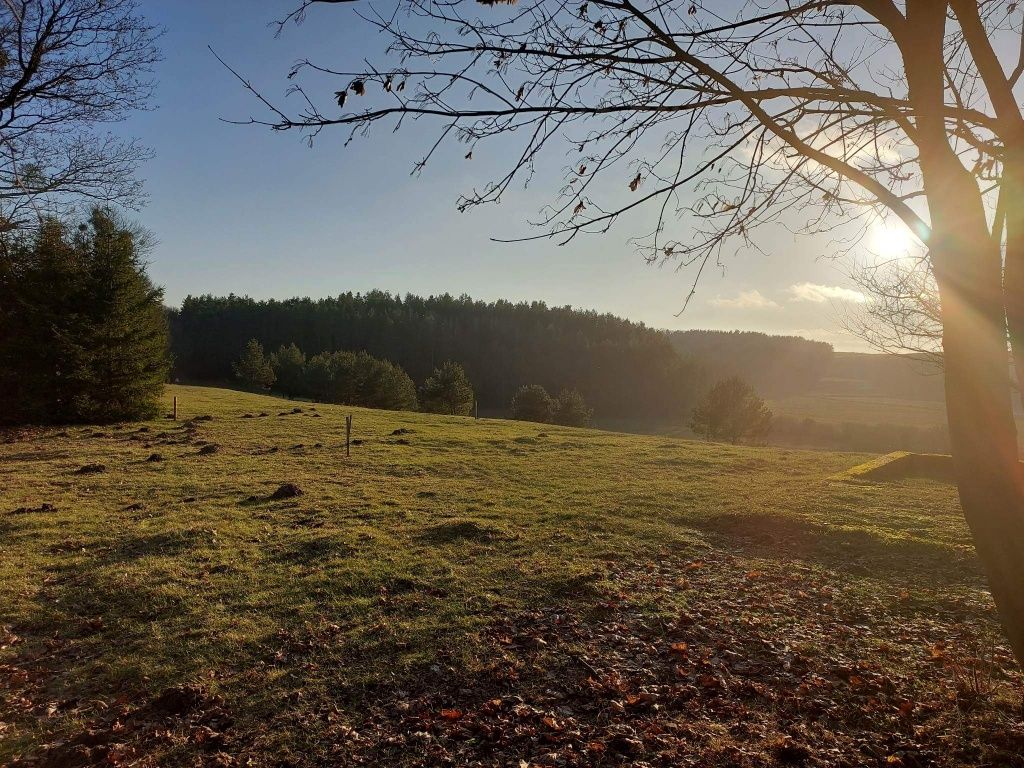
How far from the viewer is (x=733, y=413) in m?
46.9

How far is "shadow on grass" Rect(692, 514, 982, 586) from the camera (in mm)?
7066

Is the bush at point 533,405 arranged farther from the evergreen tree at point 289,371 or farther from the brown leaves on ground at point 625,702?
the brown leaves on ground at point 625,702

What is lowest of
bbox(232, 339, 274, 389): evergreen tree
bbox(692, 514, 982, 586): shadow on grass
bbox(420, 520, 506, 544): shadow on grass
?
bbox(420, 520, 506, 544): shadow on grass

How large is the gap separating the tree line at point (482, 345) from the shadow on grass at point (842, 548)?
234 feet

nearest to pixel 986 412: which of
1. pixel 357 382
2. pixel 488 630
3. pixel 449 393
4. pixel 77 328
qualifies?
pixel 488 630

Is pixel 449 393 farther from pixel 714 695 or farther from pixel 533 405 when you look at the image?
pixel 714 695

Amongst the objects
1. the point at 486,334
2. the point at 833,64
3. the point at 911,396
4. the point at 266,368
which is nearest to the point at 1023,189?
the point at 833,64

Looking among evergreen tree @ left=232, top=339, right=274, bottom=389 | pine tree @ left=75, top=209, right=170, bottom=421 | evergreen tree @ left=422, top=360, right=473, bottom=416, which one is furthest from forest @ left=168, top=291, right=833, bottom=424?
pine tree @ left=75, top=209, right=170, bottom=421

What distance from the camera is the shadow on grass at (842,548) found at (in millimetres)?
7066

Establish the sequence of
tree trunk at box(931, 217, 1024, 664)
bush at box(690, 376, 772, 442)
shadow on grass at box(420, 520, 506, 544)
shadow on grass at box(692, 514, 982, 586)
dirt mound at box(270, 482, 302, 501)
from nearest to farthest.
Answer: tree trunk at box(931, 217, 1024, 664)
shadow on grass at box(692, 514, 982, 586)
shadow on grass at box(420, 520, 506, 544)
dirt mound at box(270, 482, 302, 501)
bush at box(690, 376, 772, 442)

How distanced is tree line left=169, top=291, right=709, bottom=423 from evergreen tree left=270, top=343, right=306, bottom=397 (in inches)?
539

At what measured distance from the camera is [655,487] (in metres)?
12.8

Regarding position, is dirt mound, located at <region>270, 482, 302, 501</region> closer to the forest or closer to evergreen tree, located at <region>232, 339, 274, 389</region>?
evergreen tree, located at <region>232, 339, 274, 389</region>

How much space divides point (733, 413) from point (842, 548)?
41.3 m
